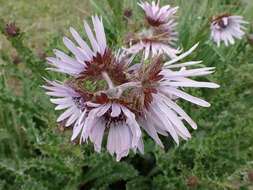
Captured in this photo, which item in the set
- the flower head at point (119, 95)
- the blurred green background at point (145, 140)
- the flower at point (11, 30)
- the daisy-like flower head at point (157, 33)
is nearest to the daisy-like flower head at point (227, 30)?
the blurred green background at point (145, 140)

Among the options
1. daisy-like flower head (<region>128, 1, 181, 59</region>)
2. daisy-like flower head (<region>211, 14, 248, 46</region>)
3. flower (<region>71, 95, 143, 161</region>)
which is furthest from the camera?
daisy-like flower head (<region>211, 14, 248, 46</region>)

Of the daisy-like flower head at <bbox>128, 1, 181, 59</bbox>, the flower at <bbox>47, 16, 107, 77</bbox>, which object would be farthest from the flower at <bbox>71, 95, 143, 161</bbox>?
the daisy-like flower head at <bbox>128, 1, 181, 59</bbox>

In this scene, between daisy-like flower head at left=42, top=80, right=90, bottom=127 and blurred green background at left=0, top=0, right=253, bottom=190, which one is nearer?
Answer: daisy-like flower head at left=42, top=80, right=90, bottom=127

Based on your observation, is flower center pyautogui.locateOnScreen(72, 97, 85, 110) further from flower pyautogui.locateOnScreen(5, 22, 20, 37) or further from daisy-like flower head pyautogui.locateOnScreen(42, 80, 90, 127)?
flower pyautogui.locateOnScreen(5, 22, 20, 37)

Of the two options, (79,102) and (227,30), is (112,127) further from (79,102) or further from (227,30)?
(227,30)

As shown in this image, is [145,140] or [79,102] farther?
[145,140]

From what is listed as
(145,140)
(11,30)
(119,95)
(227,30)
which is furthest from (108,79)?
(227,30)
